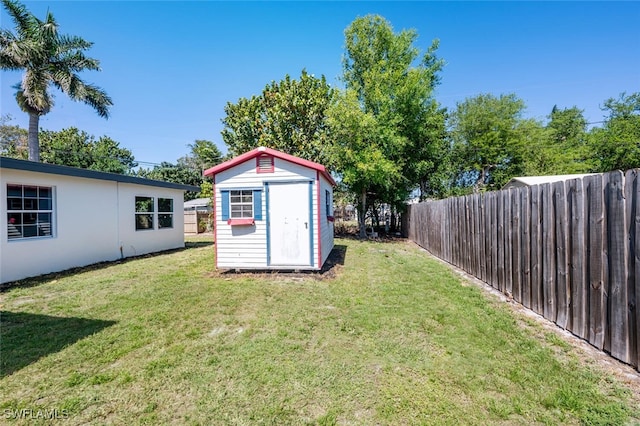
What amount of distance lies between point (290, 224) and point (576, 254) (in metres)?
5.20

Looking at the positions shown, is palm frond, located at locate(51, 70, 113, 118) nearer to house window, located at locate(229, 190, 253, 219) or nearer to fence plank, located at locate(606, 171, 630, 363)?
house window, located at locate(229, 190, 253, 219)

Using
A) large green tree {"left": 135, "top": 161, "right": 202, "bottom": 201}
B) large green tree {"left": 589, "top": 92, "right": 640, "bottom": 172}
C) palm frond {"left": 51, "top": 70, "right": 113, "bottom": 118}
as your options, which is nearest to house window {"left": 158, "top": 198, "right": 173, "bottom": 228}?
palm frond {"left": 51, "top": 70, "right": 113, "bottom": 118}

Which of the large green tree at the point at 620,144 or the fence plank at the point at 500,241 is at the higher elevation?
the large green tree at the point at 620,144

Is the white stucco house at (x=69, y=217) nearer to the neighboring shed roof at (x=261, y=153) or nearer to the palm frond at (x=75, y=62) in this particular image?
the neighboring shed roof at (x=261, y=153)

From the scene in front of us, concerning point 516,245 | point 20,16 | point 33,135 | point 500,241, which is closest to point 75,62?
point 20,16

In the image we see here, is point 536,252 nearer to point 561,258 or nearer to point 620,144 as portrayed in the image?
point 561,258

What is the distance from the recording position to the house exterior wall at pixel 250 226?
22.1 ft

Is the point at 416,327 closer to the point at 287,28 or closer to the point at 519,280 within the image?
the point at 519,280

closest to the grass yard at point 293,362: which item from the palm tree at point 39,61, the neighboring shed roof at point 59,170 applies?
the neighboring shed roof at point 59,170

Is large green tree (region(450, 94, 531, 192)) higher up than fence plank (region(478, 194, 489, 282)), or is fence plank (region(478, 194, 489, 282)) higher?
large green tree (region(450, 94, 531, 192))

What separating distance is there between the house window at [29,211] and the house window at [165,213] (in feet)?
12.0

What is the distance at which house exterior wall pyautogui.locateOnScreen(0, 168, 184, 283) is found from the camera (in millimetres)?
6371

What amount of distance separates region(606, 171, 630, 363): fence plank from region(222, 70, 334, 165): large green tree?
518 inches

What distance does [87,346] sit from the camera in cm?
325
